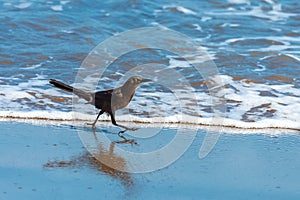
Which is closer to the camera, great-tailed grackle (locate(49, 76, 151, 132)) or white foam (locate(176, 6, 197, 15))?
great-tailed grackle (locate(49, 76, 151, 132))

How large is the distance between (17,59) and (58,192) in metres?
4.23

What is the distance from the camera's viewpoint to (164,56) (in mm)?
9227

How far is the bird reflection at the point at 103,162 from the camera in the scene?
4795 mm

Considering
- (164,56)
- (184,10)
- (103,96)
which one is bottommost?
(164,56)

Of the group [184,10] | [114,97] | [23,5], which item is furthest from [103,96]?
[184,10]

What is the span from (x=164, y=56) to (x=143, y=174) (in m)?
4.51

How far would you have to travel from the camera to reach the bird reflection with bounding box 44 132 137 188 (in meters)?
4.80

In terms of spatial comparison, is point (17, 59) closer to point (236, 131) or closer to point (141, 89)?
point (141, 89)

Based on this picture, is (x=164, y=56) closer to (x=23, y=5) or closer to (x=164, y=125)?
(x=164, y=125)

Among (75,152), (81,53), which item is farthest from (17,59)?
(75,152)

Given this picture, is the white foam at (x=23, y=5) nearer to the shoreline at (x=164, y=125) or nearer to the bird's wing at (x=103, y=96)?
the shoreline at (x=164, y=125)

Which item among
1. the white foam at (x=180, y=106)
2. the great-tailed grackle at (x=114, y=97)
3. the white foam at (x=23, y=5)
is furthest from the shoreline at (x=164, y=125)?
the white foam at (x=23, y=5)

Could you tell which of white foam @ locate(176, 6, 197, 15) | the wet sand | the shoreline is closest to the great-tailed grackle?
the wet sand

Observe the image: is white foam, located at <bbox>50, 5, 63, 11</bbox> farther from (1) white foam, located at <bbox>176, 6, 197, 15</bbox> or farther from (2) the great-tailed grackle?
(2) the great-tailed grackle
